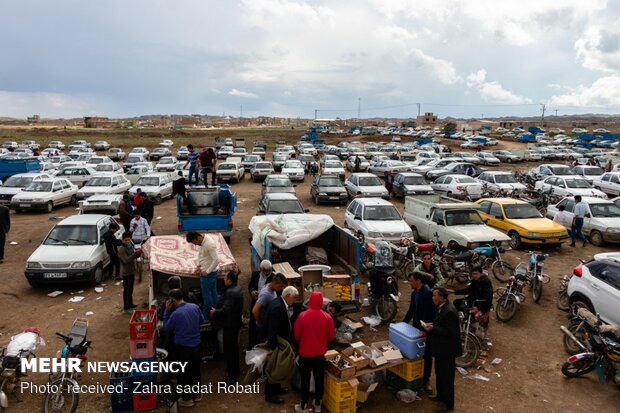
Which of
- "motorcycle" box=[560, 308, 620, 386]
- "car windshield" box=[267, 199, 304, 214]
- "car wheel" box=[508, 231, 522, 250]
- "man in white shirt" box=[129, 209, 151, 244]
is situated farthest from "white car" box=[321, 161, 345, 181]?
"motorcycle" box=[560, 308, 620, 386]

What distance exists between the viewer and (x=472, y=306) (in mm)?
7688

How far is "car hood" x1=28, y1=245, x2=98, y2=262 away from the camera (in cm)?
1043

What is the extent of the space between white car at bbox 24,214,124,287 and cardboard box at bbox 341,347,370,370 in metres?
7.21

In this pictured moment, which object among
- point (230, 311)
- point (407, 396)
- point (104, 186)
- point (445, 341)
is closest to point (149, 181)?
point (104, 186)

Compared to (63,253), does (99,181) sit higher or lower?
higher

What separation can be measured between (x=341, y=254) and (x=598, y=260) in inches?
199

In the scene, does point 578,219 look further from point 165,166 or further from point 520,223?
point 165,166

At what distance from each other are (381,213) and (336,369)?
8.39 meters

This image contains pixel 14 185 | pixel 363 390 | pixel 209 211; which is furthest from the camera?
pixel 14 185

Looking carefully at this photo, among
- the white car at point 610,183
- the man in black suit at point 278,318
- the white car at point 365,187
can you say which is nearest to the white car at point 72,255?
the man in black suit at point 278,318

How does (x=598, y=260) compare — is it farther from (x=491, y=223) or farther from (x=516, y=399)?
(x=491, y=223)

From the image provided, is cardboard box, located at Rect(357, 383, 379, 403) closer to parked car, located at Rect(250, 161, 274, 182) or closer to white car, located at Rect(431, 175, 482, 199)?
white car, located at Rect(431, 175, 482, 199)

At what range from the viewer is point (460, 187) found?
2241 centimetres

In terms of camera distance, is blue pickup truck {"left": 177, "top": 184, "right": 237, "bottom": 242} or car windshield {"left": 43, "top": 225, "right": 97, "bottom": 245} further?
blue pickup truck {"left": 177, "top": 184, "right": 237, "bottom": 242}
